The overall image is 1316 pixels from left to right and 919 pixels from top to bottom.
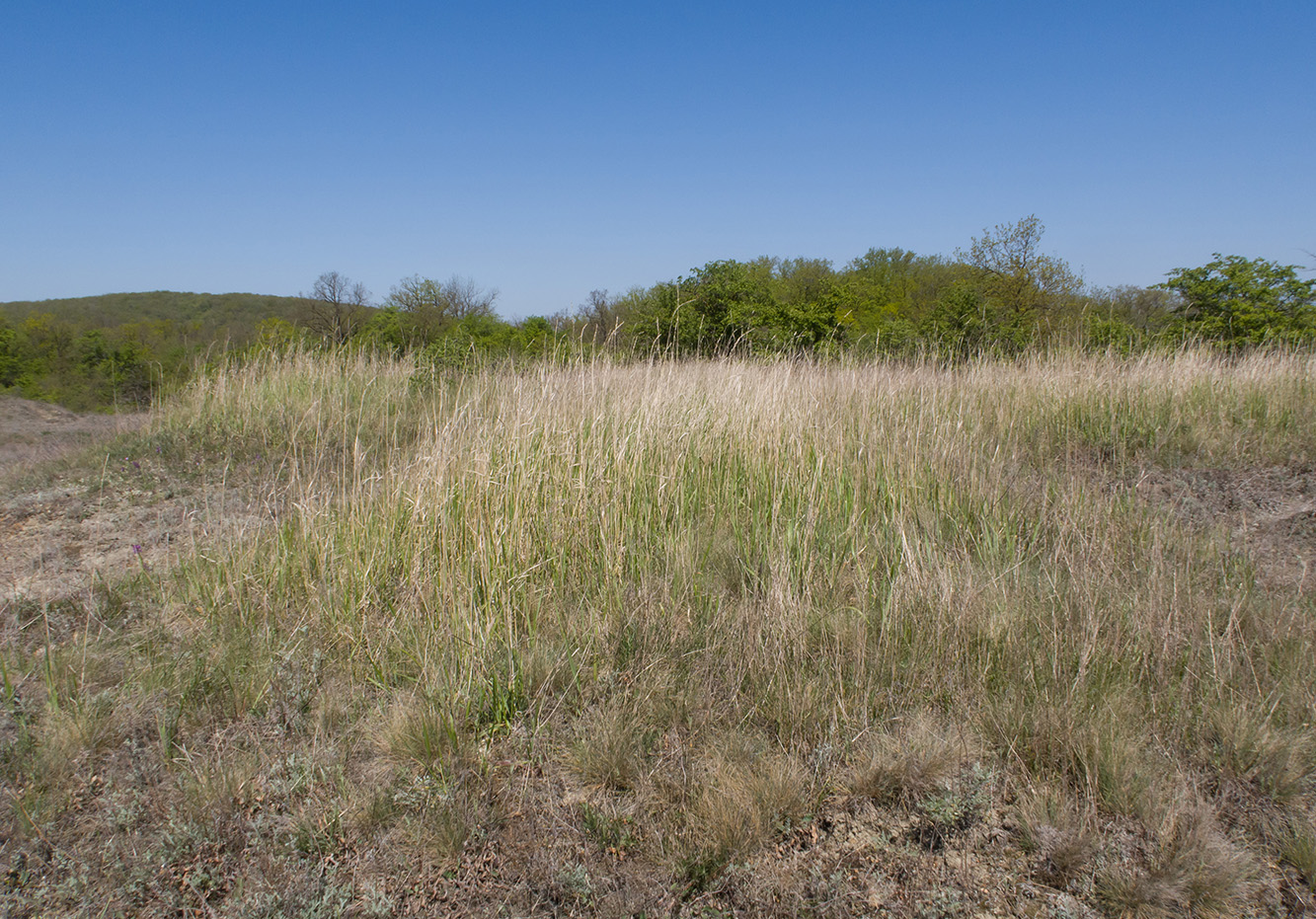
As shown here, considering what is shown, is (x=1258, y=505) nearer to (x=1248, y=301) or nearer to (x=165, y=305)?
(x=1248, y=301)

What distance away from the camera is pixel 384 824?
2129 mm

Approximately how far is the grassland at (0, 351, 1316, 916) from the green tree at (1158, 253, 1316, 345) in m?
9.78

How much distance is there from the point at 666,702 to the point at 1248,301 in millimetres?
14621

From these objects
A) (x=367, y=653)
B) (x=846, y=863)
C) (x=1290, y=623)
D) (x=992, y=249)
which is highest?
(x=992, y=249)

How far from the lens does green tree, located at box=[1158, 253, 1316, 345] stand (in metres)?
11.5

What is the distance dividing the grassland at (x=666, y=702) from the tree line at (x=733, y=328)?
2.00 metres

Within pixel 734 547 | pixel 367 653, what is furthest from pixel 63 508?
pixel 734 547

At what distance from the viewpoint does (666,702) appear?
2521 millimetres

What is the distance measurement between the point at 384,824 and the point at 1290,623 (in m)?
3.54

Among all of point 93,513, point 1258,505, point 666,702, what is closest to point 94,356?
point 93,513

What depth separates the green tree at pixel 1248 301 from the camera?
451 inches

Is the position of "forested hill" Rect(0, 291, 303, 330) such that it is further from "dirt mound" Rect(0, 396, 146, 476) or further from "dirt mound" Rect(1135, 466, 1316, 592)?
"dirt mound" Rect(1135, 466, 1316, 592)

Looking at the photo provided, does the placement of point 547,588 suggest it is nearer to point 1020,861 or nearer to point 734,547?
point 734,547

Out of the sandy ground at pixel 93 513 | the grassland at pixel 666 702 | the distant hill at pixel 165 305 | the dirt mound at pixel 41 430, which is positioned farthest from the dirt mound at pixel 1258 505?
the distant hill at pixel 165 305
